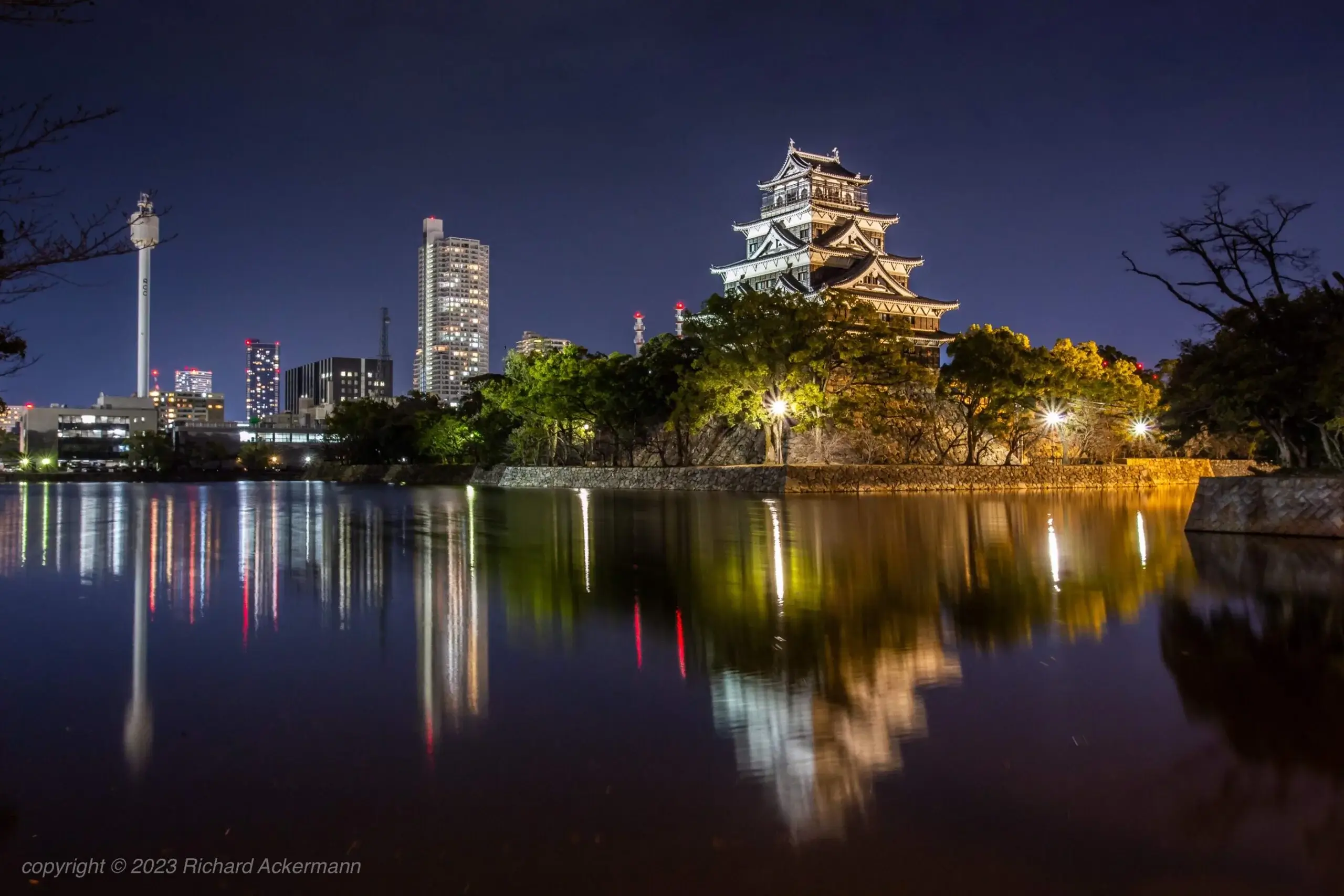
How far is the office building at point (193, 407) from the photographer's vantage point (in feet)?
563

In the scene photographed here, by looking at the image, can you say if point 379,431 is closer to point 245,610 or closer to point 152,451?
point 152,451

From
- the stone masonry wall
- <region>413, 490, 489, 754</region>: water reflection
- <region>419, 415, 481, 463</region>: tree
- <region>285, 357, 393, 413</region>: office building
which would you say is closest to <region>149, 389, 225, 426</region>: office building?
<region>285, 357, 393, 413</region>: office building

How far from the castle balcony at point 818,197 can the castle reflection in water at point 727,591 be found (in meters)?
44.4

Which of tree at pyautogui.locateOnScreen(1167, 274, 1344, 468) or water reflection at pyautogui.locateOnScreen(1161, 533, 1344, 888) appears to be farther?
tree at pyautogui.locateOnScreen(1167, 274, 1344, 468)

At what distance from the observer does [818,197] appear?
65188 mm

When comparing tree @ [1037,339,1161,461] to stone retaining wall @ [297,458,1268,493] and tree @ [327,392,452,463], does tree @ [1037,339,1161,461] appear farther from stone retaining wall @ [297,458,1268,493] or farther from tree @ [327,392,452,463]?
tree @ [327,392,452,463]

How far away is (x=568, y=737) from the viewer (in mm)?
4891

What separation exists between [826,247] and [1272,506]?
45496mm

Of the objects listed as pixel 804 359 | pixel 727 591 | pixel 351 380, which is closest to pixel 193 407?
pixel 351 380

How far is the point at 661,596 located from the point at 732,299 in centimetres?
3245

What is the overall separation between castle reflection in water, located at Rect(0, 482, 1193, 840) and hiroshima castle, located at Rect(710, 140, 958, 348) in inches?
1396

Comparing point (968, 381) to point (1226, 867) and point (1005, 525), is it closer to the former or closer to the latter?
point (1005, 525)

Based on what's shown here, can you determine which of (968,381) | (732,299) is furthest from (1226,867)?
(968,381)

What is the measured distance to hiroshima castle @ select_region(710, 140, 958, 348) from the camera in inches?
2290
